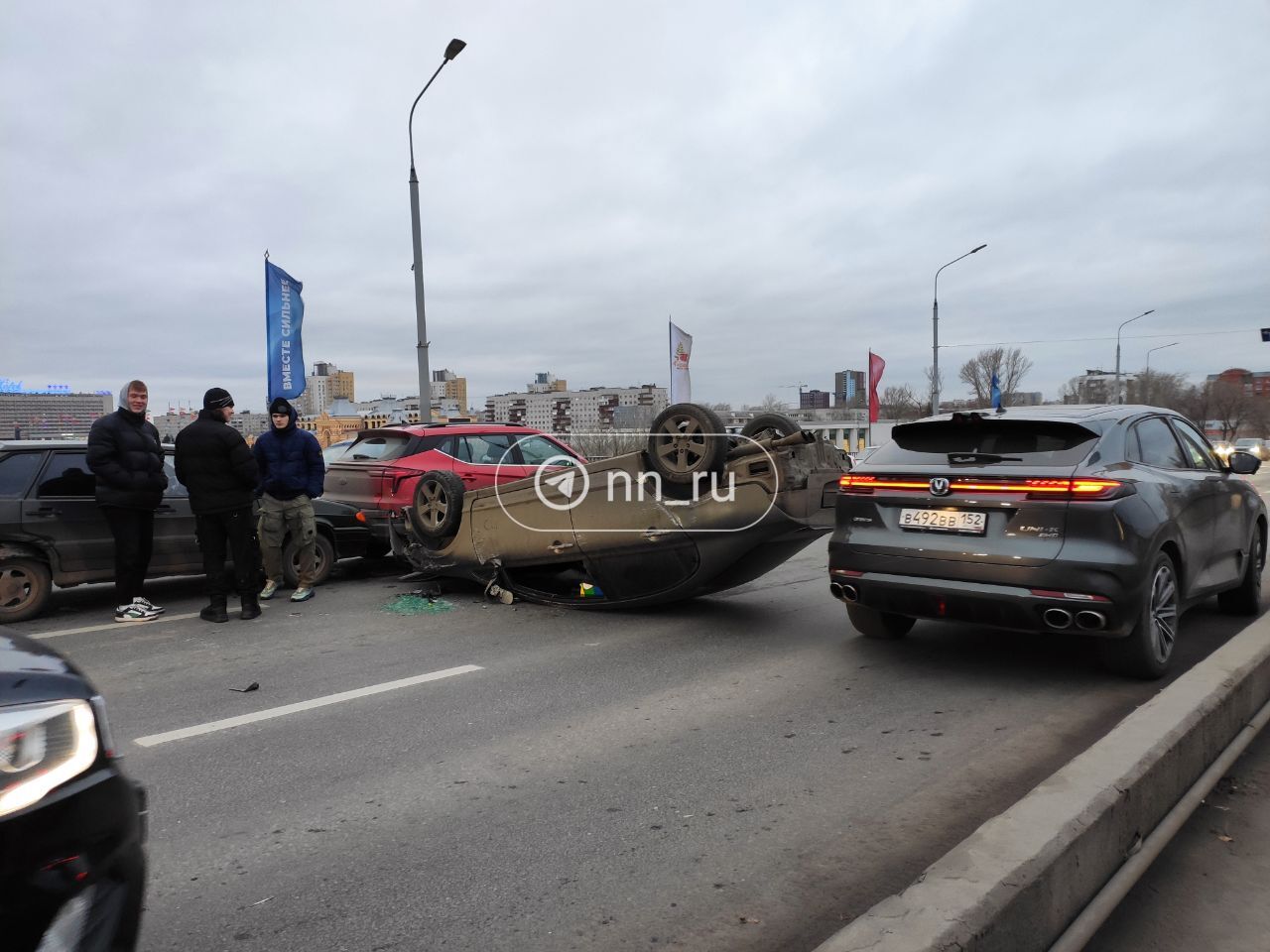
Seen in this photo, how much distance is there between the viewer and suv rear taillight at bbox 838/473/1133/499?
4.44 metres

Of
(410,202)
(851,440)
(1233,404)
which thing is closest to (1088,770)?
(410,202)

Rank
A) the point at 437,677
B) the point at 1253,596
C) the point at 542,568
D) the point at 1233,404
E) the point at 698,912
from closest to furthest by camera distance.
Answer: the point at 698,912, the point at 437,677, the point at 1253,596, the point at 542,568, the point at 1233,404

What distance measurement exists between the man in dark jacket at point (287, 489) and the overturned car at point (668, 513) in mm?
1370

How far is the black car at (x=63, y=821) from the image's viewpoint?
1.48m

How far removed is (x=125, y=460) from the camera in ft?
22.7

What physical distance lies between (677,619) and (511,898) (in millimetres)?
4100

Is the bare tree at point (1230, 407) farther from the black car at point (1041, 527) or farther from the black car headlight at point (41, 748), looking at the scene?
the black car headlight at point (41, 748)

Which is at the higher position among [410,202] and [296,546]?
[410,202]

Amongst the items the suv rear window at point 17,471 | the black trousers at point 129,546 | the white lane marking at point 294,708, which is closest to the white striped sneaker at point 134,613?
the black trousers at point 129,546

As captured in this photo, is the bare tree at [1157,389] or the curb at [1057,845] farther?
the bare tree at [1157,389]

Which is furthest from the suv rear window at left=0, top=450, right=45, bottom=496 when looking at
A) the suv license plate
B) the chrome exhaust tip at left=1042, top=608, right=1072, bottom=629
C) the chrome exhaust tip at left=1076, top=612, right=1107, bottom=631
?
the chrome exhaust tip at left=1076, top=612, right=1107, bottom=631

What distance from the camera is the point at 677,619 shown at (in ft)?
22.1

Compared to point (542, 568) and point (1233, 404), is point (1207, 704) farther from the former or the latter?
point (1233, 404)

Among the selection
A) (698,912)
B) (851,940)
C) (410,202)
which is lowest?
(698,912)
